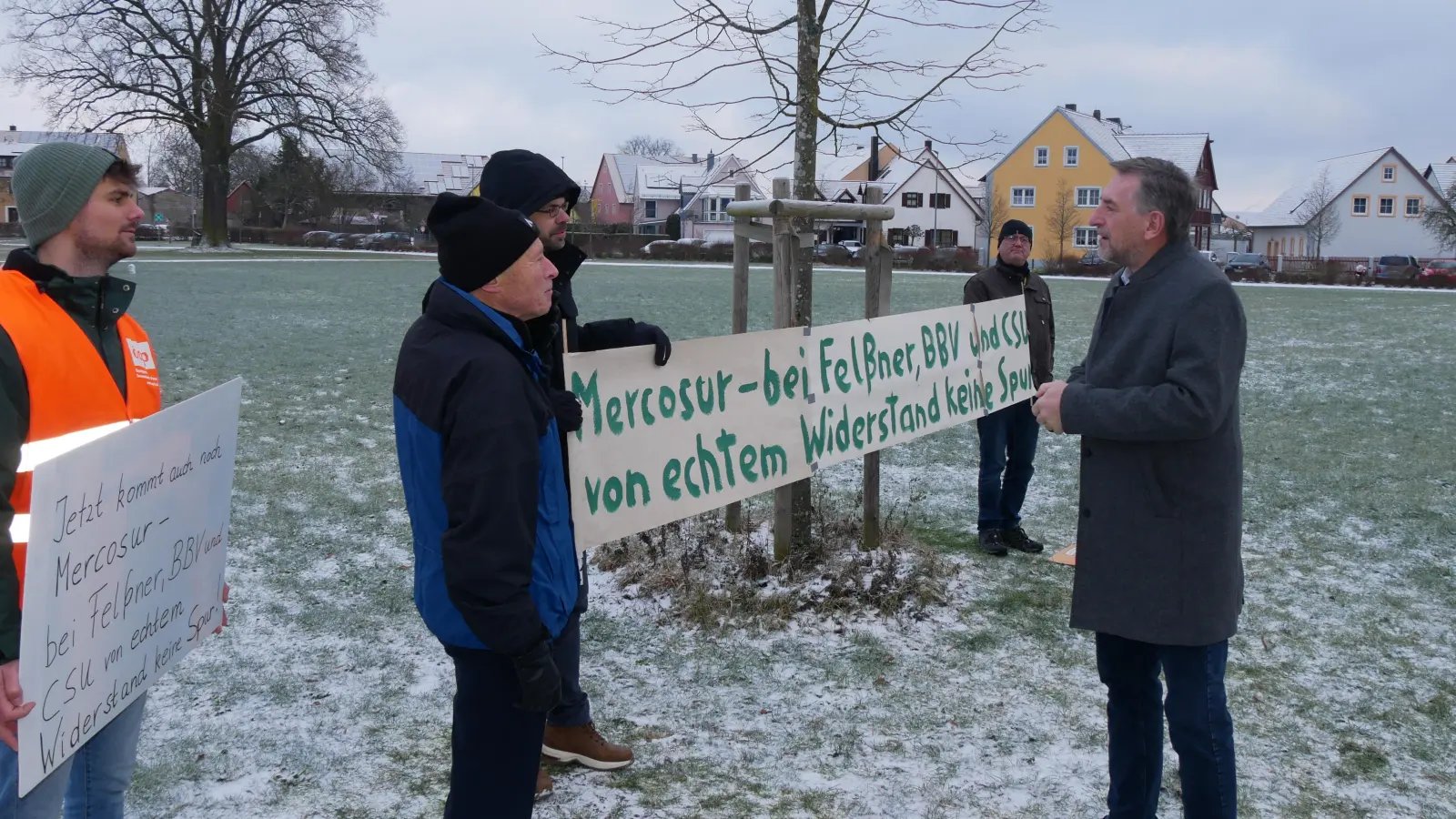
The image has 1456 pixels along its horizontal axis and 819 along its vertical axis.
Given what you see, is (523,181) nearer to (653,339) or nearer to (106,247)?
(653,339)

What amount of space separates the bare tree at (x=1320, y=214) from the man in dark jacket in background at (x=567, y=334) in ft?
234

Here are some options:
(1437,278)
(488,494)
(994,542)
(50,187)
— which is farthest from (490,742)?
(1437,278)

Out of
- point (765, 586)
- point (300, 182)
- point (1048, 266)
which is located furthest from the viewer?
point (300, 182)

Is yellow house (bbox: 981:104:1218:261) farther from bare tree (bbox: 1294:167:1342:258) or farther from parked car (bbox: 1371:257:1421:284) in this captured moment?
parked car (bbox: 1371:257:1421:284)

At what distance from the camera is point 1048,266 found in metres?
44.0

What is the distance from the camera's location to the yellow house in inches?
2415

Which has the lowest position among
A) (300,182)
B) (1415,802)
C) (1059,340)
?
(1415,802)

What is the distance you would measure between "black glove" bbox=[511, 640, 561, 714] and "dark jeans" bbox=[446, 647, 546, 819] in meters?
0.09

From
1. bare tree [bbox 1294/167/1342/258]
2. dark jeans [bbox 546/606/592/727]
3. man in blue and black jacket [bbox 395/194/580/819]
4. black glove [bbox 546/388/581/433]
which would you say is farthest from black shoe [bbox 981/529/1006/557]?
bare tree [bbox 1294/167/1342/258]

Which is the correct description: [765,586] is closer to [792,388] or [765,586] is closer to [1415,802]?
[792,388]

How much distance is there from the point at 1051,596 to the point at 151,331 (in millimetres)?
13884

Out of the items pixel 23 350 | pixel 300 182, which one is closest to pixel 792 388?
pixel 23 350

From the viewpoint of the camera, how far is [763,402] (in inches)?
175

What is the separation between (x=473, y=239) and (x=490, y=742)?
3.78 feet
